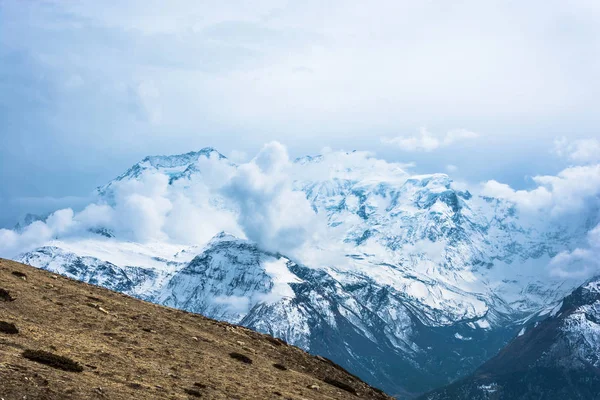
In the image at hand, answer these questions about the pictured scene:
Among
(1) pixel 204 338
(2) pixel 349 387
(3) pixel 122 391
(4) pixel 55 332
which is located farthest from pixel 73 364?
(2) pixel 349 387

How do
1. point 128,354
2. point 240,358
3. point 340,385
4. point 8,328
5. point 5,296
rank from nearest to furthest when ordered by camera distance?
point 8,328, point 128,354, point 5,296, point 240,358, point 340,385

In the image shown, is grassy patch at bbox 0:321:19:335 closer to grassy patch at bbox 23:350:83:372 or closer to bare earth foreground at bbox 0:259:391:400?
bare earth foreground at bbox 0:259:391:400

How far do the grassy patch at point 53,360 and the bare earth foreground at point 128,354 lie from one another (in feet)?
0.18

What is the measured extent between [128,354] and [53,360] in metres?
6.78

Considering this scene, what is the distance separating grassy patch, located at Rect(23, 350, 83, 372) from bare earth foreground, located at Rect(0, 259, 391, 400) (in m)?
0.06

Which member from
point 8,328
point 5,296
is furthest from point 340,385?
point 5,296

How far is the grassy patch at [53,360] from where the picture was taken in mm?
37656

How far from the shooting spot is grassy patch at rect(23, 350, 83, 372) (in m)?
37.7

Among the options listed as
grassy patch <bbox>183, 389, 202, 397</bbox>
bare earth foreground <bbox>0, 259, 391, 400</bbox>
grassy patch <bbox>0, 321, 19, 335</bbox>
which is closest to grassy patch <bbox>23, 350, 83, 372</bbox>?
bare earth foreground <bbox>0, 259, 391, 400</bbox>

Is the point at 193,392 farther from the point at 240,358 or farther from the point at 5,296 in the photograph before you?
the point at 5,296

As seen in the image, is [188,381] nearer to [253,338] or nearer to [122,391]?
[122,391]

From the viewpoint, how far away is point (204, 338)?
2202 inches

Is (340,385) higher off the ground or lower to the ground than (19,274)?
lower

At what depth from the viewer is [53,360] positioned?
38.0 meters
